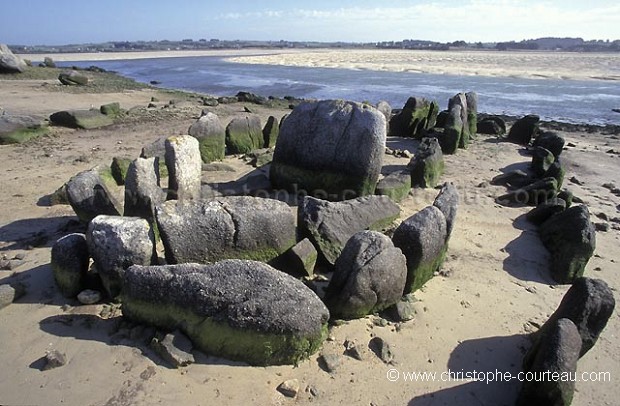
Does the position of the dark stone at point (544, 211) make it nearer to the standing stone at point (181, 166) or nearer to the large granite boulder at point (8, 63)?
the standing stone at point (181, 166)

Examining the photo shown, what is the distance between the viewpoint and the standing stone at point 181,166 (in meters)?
5.96

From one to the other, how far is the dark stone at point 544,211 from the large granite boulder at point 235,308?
4.64 meters

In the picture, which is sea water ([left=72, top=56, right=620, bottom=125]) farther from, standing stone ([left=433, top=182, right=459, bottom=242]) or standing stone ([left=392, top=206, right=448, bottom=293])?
standing stone ([left=392, top=206, right=448, bottom=293])

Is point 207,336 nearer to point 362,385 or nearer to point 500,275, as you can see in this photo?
point 362,385

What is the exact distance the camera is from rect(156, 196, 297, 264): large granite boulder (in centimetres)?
421

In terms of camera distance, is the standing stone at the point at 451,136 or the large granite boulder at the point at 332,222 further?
the standing stone at the point at 451,136

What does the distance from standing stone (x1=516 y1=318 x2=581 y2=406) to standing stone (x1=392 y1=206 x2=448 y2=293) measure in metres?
1.40

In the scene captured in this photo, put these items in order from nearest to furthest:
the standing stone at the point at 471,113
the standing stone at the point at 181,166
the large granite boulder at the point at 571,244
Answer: the large granite boulder at the point at 571,244 < the standing stone at the point at 181,166 < the standing stone at the point at 471,113

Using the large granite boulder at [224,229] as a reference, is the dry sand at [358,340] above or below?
below

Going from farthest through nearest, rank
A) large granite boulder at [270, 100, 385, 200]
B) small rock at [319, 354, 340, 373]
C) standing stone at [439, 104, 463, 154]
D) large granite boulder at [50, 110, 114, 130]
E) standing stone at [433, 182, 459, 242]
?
large granite boulder at [50, 110, 114, 130] → standing stone at [439, 104, 463, 154] → large granite boulder at [270, 100, 385, 200] → standing stone at [433, 182, 459, 242] → small rock at [319, 354, 340, 373]

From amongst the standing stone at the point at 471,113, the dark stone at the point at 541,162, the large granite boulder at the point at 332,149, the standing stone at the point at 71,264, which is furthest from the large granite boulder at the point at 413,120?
the standing stone at the point at 71,264

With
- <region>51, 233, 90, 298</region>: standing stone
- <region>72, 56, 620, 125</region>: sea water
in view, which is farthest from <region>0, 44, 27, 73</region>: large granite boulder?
<region>51, 233, 90, 298</region>: standing stone

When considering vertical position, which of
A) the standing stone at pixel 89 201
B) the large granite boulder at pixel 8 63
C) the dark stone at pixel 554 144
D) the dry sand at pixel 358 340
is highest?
the large granite boulder at pixel 8 63

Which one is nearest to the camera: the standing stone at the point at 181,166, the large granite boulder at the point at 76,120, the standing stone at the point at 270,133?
the standing stone at the point at 181,166
